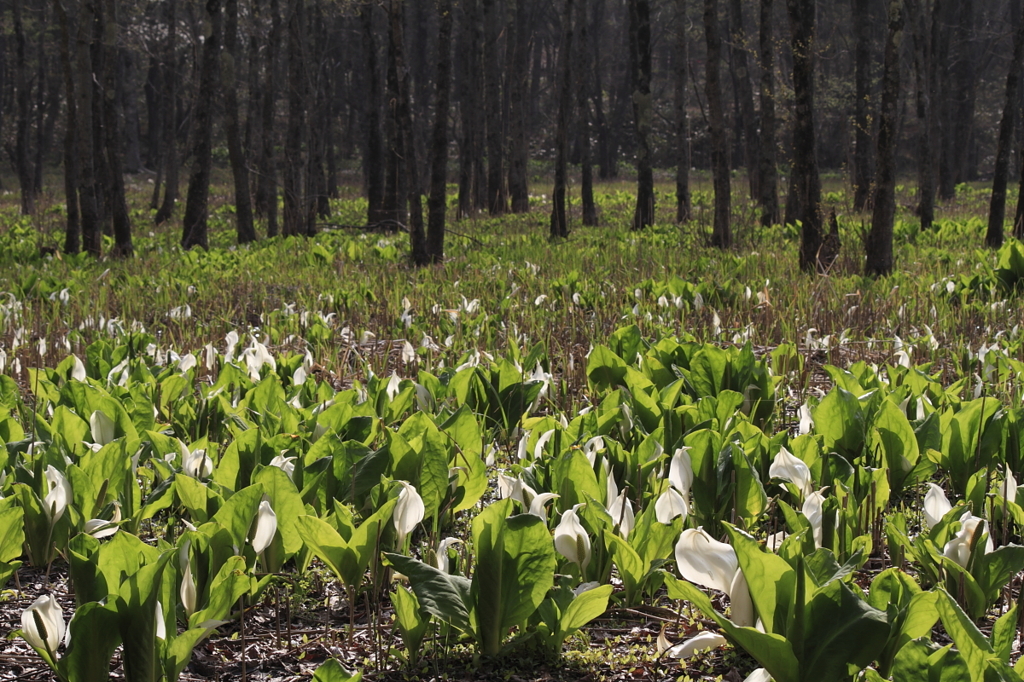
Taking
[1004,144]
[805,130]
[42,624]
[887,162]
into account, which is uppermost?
[805,130]

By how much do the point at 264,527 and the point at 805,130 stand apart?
7511mm

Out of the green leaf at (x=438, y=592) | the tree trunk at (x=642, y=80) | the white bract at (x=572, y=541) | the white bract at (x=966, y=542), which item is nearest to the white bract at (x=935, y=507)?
the white bract at (x=966, y=542)

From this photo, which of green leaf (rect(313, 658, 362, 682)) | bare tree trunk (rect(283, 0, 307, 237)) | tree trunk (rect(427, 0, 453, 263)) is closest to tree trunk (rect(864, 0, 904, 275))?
tree trunk (rect(427, 0, 453, 263))

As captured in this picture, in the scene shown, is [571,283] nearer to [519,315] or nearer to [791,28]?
[519,315]

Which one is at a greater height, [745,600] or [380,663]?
[745,600]

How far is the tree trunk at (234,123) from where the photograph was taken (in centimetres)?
1339

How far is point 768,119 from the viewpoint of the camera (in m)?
14.0

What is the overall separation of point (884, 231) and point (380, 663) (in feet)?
23.4

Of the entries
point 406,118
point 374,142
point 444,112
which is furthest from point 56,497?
point 374,142

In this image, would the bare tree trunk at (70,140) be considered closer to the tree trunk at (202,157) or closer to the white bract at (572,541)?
the tree trunk at (202,157)

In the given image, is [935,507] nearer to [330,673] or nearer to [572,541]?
[572,541]

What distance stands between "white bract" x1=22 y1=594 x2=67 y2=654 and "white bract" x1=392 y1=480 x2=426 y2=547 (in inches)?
28.5

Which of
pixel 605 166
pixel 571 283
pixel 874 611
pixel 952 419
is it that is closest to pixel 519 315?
pixel 571 283

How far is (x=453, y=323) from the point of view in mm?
5719
